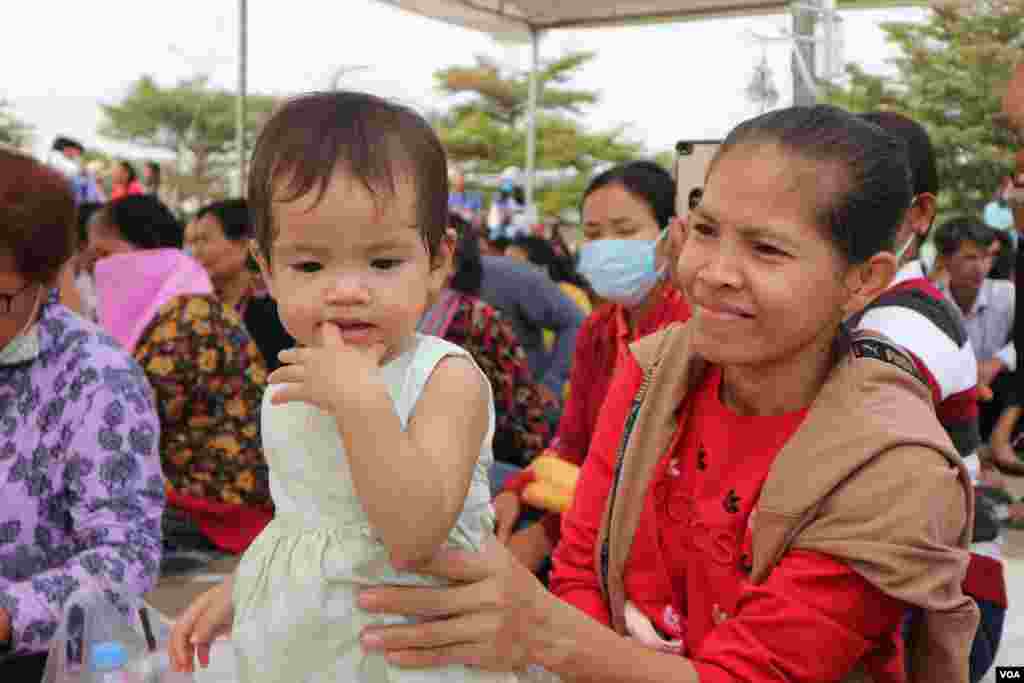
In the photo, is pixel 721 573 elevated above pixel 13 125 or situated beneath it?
elevated above

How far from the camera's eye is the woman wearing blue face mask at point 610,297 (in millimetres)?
2990

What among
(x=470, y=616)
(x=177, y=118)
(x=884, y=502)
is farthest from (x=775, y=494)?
(x=177, y=118)

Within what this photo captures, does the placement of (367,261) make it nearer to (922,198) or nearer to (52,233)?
(52,233)

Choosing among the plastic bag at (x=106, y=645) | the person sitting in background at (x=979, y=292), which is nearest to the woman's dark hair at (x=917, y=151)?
the plastic bag at (x=106, y=645)

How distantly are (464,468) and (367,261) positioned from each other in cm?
27

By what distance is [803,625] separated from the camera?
1.40m

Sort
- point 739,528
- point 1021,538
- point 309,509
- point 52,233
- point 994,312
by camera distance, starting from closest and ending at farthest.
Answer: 1. point 309,509
2. point 739,528
3. point 52,233
4. point 1021,538
5. point 994,312

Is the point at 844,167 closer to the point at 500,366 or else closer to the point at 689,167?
the point at 689,167

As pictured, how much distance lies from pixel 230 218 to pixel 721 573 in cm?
428

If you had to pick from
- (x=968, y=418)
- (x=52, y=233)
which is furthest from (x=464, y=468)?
(x=968, y=418)

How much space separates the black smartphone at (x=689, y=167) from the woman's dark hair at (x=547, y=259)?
17.1 ft

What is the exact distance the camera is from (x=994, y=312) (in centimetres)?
779

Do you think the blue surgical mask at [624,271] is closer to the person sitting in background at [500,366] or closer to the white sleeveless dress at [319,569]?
the person sitting in background at [500,366]

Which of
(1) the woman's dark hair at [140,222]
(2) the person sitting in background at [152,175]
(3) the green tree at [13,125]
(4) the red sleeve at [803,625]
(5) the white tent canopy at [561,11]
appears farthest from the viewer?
(3) the green tree at [13,125]
